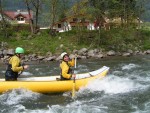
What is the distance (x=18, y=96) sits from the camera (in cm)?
1287

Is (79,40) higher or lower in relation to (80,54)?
higher

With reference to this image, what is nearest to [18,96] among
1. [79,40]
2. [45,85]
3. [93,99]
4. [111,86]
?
[45,85]

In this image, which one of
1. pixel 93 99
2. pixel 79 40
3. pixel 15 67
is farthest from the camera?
pixel 79 40

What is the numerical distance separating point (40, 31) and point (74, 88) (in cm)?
2082

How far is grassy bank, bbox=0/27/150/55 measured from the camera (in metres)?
29.0

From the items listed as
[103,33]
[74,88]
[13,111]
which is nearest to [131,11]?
Result: [103,33]

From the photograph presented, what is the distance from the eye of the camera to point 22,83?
1288 centimetres

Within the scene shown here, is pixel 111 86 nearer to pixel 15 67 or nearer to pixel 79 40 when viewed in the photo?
pixel 15 67

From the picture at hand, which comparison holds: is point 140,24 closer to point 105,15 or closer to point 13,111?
point 105,15

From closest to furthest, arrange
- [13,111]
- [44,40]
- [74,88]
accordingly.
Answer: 1. [13,111]
2. [74,88]
3. [44,40]

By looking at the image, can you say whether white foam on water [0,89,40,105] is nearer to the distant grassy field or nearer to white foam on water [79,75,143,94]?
white foam on water [79,75,143,94]

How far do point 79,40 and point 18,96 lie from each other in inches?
700

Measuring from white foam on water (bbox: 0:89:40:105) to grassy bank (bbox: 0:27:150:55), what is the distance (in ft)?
48.1

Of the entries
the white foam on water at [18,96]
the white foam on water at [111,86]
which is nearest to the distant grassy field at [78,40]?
the white foam on water at [111,86]
